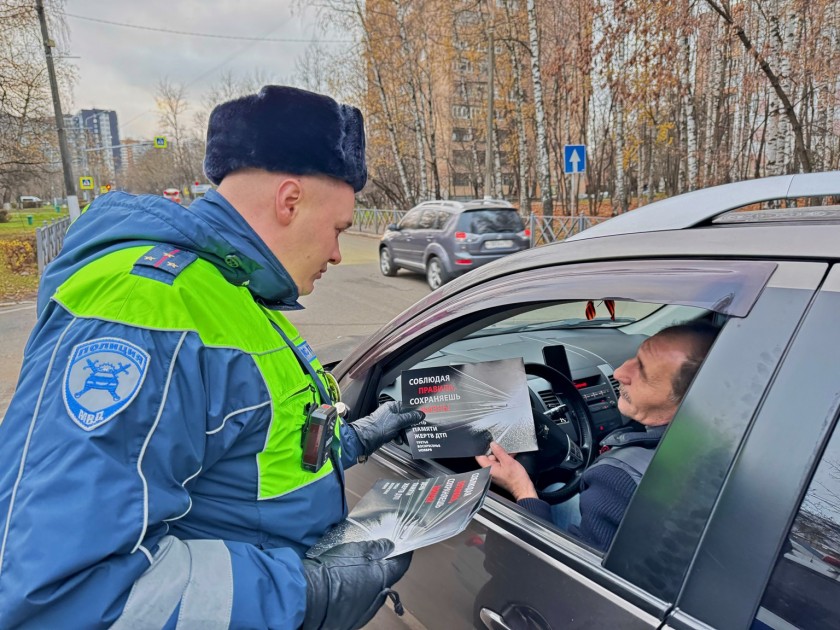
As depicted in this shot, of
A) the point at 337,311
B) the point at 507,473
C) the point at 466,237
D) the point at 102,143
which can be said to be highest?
the point at 102,143

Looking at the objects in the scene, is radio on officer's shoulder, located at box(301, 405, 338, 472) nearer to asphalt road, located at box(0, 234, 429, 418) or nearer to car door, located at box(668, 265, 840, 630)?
car door, located at box(668, 265, 840, 630)

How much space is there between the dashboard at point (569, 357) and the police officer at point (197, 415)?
0.97 m

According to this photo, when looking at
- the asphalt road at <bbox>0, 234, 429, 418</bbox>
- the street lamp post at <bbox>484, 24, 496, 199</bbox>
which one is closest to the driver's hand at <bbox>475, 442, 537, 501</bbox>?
the asphalt road at <bbox>0, 234, 429, 418</bbox>

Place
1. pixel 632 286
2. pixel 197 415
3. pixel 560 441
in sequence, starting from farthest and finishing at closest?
1. pixel 560 441
2. pixel 632 286
3. pixel 197 415

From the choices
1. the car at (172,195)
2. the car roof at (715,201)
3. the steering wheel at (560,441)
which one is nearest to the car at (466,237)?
the car at (172,195)

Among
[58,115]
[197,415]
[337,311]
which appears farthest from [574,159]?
[58,115]

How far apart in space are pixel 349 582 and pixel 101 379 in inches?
24.4

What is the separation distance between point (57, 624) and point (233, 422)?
0.36m

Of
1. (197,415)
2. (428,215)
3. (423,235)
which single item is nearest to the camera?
(197,415)

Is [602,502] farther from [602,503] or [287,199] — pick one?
[287,199]

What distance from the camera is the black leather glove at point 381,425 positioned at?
1.60 metres

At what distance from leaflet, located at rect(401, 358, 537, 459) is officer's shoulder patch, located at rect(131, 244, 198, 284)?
86cm

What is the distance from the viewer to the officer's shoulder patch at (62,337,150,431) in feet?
2.62

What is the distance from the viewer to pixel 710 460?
2.85ft
